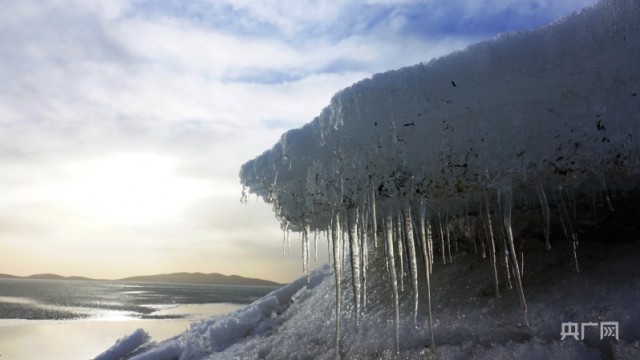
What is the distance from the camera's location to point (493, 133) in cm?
534

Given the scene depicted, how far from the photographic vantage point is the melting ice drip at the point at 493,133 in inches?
191

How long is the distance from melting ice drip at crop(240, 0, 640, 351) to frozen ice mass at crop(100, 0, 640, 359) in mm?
15

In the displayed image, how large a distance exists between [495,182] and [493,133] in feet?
2.26

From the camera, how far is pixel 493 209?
23.4 feet

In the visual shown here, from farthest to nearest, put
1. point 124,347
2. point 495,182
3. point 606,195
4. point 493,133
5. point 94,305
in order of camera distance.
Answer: point 94,305 → point 124,347 → point 606,195 → point 495,182 → point 493,133

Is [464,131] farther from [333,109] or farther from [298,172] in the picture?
[298,172]

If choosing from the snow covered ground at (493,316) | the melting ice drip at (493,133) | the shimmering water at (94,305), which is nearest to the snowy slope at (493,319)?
the snow covered ground at (493,316)

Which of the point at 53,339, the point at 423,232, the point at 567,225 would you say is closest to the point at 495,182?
the point at 423,232

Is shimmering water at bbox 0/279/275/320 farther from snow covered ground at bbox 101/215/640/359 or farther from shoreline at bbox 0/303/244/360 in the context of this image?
snow covered ground at bbox 101/215/640/359

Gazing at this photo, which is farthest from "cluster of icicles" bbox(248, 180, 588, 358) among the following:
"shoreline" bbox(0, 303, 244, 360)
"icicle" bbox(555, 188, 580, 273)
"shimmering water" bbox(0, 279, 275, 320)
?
"shimmering water" bbox(0, 279, 275, 320)

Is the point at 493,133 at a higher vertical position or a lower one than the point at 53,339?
higher

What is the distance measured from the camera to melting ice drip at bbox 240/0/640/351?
4840 mm

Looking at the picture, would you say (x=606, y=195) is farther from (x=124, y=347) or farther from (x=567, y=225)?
(x=124, y=347)

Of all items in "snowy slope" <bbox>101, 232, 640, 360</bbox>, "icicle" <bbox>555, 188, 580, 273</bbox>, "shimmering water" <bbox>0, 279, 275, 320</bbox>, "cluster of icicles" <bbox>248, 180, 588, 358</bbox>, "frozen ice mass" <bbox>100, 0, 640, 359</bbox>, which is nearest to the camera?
"snowy slope" <bbox>101, 232, 640, 360</bbox>
